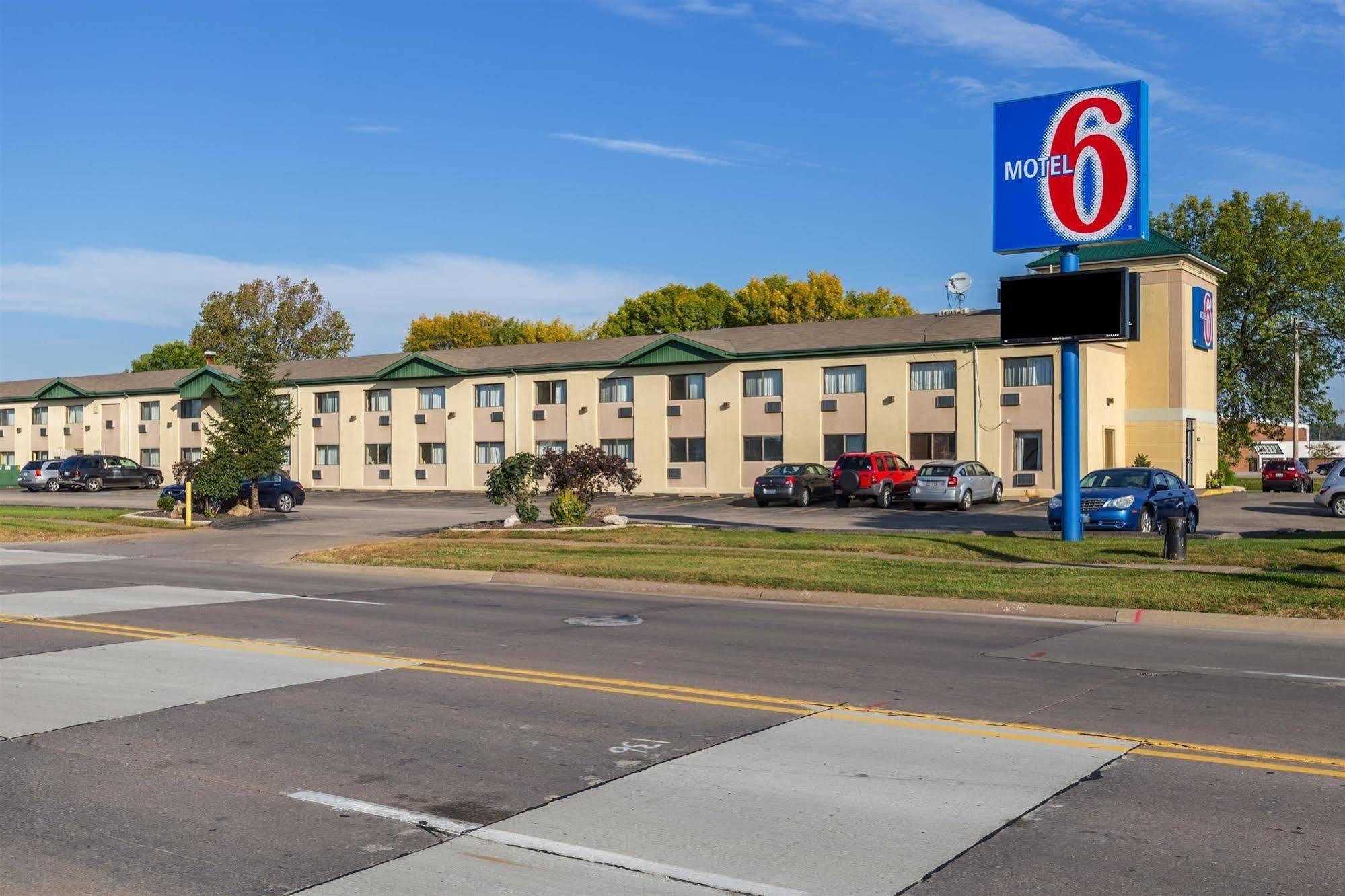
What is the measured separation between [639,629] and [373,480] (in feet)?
156

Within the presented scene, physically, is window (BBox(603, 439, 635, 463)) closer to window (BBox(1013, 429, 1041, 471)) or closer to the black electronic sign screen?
window (BBox(1013, 429, 1041, 471))

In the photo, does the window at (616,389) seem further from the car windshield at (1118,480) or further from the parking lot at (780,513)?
the car windshield at (1118,480)

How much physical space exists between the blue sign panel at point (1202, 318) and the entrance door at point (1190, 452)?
322cm

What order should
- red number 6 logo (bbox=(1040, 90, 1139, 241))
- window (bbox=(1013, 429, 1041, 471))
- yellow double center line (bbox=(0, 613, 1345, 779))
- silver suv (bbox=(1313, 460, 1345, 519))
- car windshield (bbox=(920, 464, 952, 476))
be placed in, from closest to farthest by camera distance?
yellow double center line (bbox=(0, 613, 1345, 779)) < red number 6 logo (bbox=(1040, 90, 1139, 241)) < silver suv (bbox=(1313, 460, 1345, 519)) < car windshield (bbox=(920, 464, 952, 476)) < window (bbox=(1013, 429, 1041, 471))

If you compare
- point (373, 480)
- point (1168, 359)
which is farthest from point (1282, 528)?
point (373, 480)

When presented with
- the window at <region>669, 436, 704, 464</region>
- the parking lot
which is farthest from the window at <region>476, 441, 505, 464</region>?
the window at <region>669, 436, 704, 464</region>

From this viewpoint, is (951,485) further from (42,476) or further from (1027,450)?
(42,476)

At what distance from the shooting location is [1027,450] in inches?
Answer: 1689

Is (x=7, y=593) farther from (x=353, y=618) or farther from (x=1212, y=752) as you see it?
(x=1212, y=752)

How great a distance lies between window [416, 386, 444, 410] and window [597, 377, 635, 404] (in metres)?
8.78

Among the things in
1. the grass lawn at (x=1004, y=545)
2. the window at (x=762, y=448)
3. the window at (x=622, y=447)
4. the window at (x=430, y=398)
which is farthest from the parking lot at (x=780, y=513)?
the window at (x=430, y=398)

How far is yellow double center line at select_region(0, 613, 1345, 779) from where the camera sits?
7699 millimetres

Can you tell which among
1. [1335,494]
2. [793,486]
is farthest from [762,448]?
[1335,494]

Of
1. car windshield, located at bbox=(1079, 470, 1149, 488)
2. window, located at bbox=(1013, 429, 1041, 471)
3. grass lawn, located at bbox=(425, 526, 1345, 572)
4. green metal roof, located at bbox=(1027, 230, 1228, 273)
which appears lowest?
grass lawn, located at bbox=(425, 526, 1345, 572)
